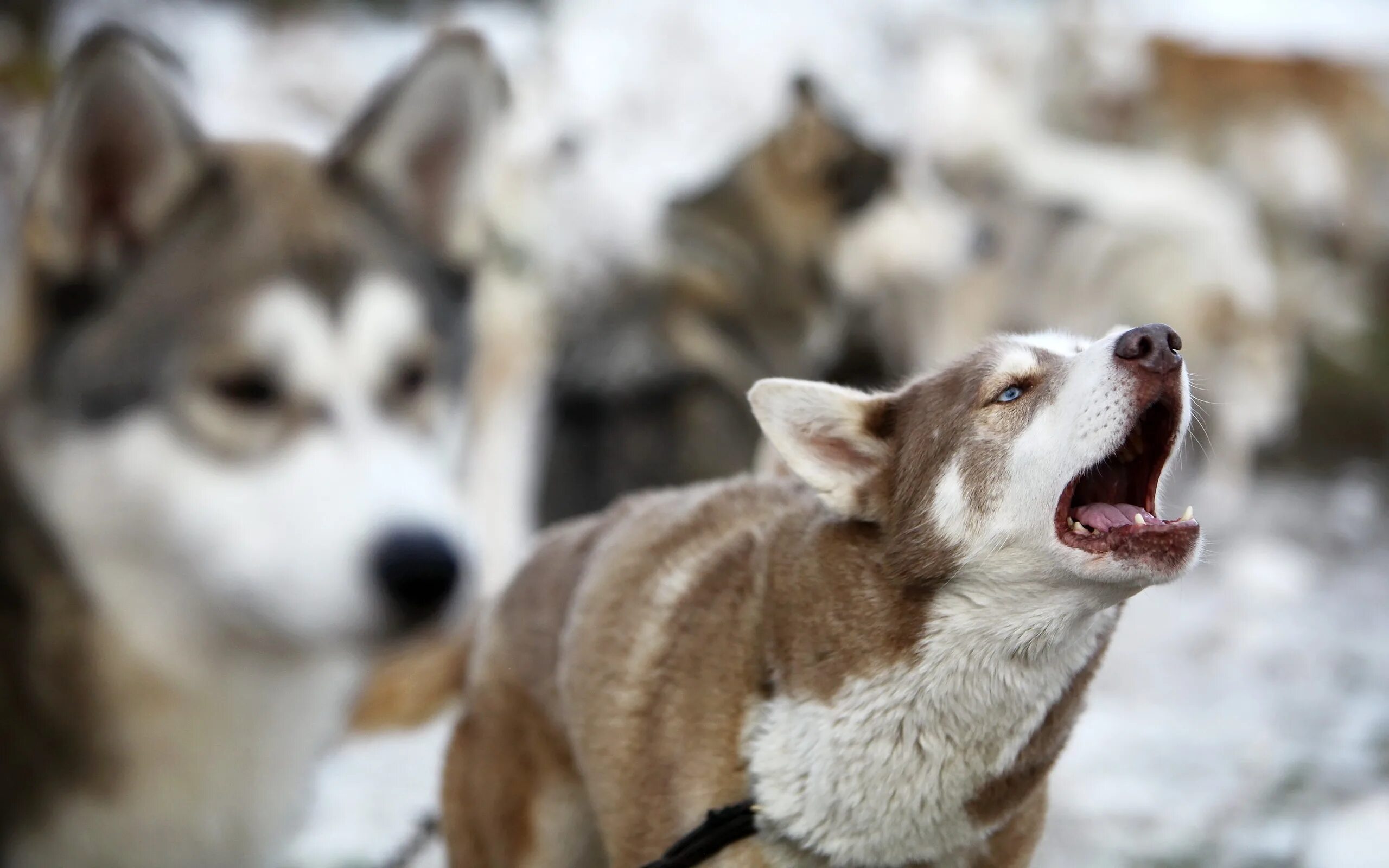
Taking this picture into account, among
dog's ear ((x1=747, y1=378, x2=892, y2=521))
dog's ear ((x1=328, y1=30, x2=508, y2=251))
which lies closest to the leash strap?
dog's ear ((x1=747, y1=378, x2=892, y2=521))

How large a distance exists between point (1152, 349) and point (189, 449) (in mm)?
1251

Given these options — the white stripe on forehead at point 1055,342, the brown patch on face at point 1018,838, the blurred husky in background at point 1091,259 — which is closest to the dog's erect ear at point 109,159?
the white stripe on forehead at point 1055,342

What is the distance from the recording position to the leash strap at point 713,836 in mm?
1618

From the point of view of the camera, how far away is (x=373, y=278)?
5.83ft

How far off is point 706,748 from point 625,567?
1.21 ft

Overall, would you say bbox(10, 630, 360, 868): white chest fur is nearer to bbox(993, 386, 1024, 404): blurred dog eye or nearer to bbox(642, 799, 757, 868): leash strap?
bbox(642, 799, 757, 868): leash strap

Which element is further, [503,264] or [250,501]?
[503,264]

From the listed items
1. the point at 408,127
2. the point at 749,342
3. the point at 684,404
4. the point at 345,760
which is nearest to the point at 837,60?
the point at 749,342

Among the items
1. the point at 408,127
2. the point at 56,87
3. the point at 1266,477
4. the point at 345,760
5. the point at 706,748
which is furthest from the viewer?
the point at 1266,477

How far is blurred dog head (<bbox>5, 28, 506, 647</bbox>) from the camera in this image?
159 centimetres

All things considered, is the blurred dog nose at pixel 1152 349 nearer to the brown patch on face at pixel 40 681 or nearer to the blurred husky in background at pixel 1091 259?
the brown patch on face at pixel 40 681

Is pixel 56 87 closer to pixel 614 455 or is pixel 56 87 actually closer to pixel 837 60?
pixel 614 455

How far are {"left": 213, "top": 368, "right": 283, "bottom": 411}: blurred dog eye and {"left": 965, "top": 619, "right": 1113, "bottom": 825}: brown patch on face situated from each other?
107 centimetres

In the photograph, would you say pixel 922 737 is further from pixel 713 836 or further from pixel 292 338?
pixel 292 338
